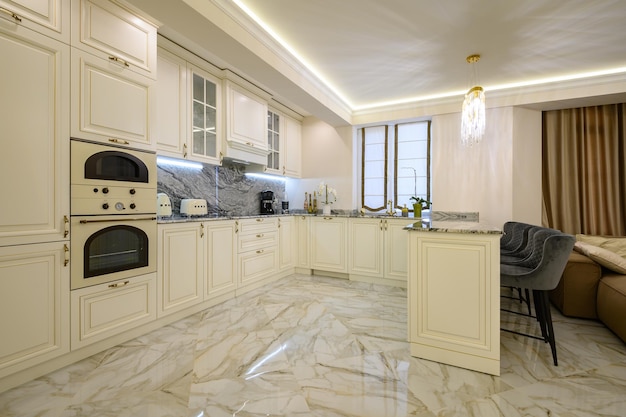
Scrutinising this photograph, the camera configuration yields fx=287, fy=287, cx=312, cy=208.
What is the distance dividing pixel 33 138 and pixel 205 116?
5.44 feet

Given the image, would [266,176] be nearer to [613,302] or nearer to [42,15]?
[42,15]

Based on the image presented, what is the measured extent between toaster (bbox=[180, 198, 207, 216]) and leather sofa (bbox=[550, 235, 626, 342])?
3.51 meters

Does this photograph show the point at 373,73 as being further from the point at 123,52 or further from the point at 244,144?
the point at 123,52

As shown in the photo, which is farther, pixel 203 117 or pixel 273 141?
pixel 273 141

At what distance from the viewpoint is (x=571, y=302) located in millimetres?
2615

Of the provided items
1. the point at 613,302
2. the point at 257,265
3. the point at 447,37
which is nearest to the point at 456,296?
the point at 613,302

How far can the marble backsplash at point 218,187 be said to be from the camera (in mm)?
3047

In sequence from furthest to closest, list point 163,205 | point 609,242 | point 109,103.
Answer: point 609,242 → point 163,205 → point 109,103

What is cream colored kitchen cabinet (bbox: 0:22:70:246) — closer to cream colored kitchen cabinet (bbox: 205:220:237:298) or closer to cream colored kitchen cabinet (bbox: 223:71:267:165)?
cream colored kitchen cabinet (bbox: 205:220:237:298)

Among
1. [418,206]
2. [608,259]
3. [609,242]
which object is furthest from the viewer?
[418,206]

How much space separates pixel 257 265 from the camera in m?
3.54

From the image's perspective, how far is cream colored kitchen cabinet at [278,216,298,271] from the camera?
400 cm

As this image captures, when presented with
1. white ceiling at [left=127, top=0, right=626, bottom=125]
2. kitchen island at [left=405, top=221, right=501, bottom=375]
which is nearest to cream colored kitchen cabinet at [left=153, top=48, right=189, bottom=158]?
white ceiling at [left=127, top=0, right=626, bottom=125]

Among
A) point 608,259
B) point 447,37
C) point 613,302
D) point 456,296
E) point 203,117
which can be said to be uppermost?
point 447,37
